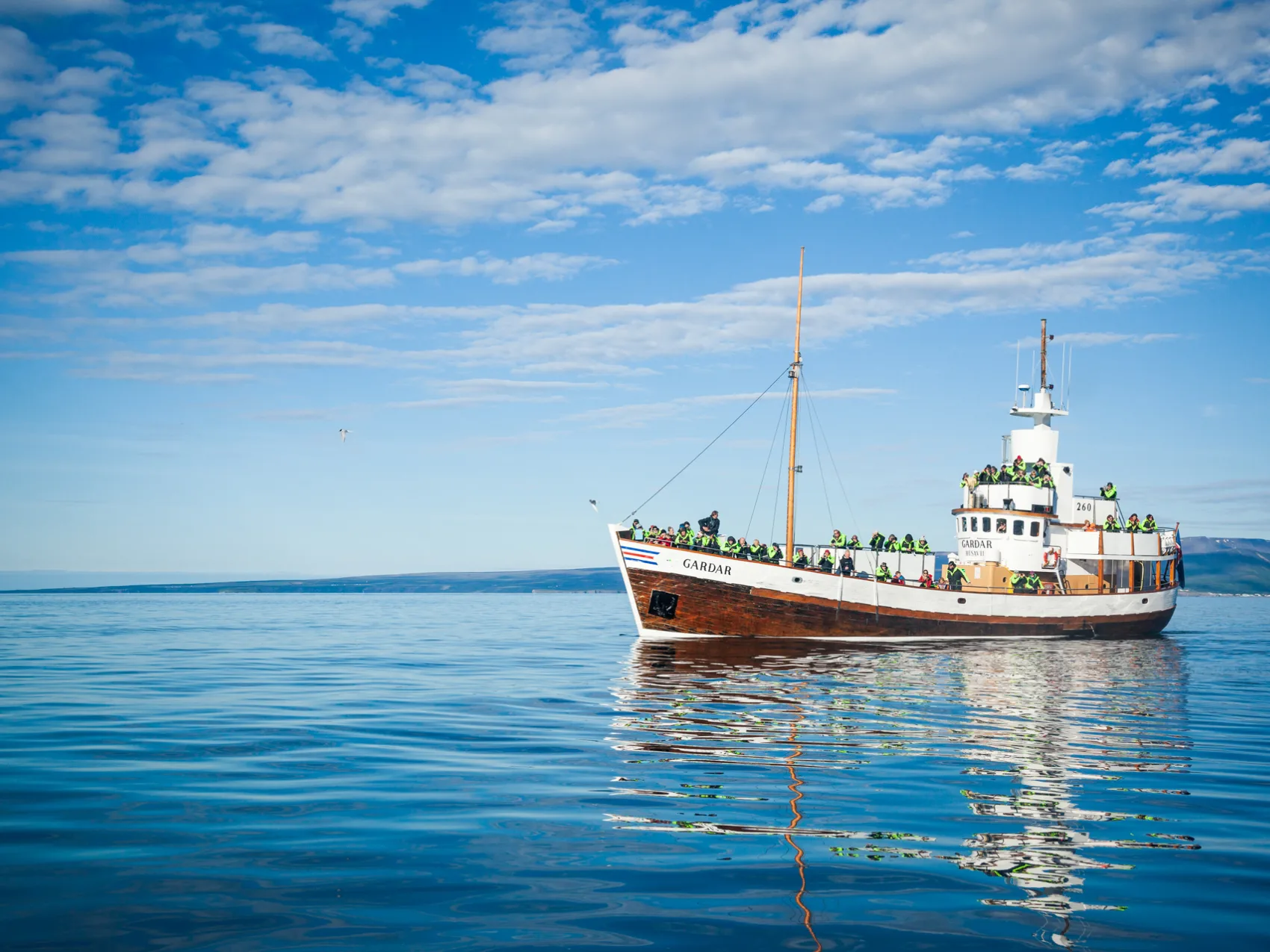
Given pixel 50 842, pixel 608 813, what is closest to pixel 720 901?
pixel 608 813

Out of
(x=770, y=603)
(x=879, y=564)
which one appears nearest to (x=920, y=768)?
(x=770, y=603)

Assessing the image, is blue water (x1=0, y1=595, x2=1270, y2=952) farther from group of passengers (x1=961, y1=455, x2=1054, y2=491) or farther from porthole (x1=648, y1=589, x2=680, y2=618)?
group of passengers (x1=961, y1=455, x2=1054, y2=491)

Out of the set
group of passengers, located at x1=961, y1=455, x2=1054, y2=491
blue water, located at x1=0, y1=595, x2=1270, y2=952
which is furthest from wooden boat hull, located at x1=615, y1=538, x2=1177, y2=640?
blue water, located at x1=0, y1=595, x2=1270, y2=952

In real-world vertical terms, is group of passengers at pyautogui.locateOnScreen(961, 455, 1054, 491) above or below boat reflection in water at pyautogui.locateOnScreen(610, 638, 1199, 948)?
above

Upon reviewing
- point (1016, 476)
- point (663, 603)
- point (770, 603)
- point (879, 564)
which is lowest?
point (663, 603)

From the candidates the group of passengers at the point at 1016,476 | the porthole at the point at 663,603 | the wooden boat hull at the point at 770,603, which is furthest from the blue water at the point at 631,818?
the group of passengers at the point at 1016,476

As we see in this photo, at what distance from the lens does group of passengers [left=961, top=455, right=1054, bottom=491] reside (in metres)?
51.5

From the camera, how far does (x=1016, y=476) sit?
2026 inches

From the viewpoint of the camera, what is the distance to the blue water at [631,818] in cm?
737

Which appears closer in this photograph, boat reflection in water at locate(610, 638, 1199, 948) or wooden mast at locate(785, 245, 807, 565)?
boat reflection in water at locate(610, 638, 1199, 948)

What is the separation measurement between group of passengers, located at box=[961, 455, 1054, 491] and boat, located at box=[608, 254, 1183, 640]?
0.09 m

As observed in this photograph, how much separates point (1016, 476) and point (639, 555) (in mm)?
23311

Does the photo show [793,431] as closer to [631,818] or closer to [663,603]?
[663,603]

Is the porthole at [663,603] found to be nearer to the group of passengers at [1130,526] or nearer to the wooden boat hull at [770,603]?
the wooden boat hull at [770,603]
